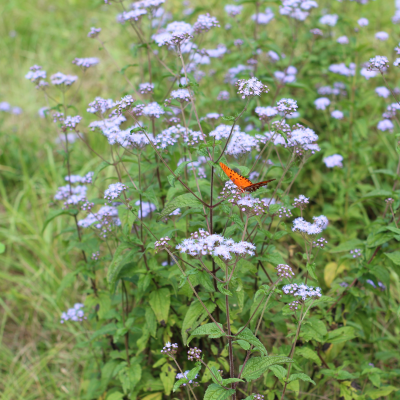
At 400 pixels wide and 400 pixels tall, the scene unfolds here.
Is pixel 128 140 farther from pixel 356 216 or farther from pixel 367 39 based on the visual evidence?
pixel 367 39

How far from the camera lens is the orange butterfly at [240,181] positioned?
2803mm

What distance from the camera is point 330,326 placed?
13.6 ft

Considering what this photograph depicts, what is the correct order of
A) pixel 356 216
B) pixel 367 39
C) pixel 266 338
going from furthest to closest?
pixel 367 39, pixel 356 216, pixel 266 338

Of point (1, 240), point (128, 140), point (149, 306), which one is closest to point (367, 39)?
point (128, 140)

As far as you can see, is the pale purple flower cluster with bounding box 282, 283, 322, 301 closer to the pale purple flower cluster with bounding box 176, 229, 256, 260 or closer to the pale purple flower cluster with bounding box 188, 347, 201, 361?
the pale purple flower cluster with bounding box 176, 229, 256, 260

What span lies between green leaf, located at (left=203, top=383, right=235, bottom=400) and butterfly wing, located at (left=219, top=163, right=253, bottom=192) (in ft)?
4.61

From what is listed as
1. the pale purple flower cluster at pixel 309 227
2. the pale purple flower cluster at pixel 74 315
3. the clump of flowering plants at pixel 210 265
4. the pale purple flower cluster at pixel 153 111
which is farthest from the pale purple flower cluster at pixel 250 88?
the pale purple flower cluster at pixel 74 315

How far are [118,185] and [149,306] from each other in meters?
1.17

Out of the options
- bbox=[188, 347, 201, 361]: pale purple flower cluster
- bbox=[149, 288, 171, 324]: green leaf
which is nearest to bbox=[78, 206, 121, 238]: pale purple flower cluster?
bbox=[149, 288, 171, 324]: green leaf

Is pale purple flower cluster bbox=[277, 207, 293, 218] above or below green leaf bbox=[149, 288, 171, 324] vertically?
above

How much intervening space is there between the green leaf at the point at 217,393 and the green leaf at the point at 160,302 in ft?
2.98

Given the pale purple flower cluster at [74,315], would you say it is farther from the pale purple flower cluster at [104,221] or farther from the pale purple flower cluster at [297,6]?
the pale purple flower cluster at [297,6]

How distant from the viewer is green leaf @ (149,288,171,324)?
3.64 m

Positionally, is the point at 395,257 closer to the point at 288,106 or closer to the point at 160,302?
the point at 288,106
